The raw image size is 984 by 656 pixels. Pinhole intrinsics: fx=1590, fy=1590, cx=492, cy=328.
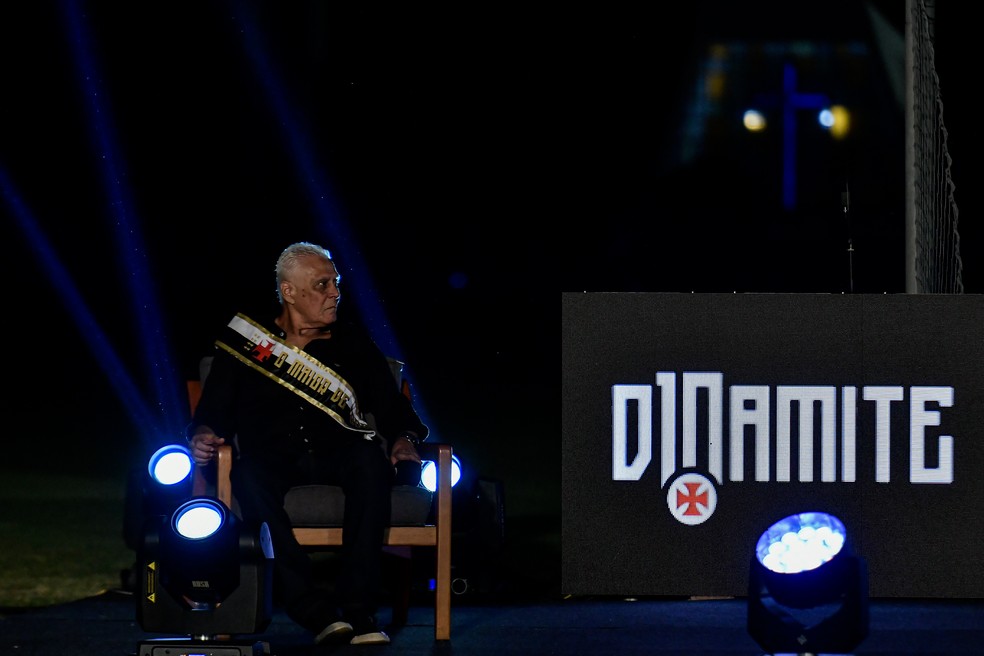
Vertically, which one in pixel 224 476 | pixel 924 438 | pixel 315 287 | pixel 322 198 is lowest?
pixel 224 476

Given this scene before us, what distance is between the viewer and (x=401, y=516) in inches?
164

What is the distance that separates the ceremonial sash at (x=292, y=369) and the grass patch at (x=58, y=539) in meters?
1.12

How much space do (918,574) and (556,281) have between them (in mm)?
19744

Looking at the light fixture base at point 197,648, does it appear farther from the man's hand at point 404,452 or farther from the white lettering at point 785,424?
the white lettering at point 785,424

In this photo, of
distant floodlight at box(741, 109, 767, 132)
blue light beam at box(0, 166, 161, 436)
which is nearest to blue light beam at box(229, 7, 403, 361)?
blue light beam at box(0, 166, 161, 436)

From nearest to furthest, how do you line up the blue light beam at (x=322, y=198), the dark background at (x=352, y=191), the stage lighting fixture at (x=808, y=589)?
the stage lighting fixture at (x=808, y=589) < the blue light beam at (x=322, y=198) < the dark background at (x=352, y=191)

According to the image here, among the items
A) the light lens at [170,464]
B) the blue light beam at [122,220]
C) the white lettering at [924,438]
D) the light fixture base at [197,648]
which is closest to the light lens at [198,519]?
the light fixture base at [197,648]

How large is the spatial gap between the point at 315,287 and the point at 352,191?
1781cm

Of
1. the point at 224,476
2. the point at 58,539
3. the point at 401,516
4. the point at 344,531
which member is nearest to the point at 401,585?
the point at 401,516

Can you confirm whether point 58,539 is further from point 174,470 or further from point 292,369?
point 292,369

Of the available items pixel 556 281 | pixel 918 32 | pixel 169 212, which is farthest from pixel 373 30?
pixel 918 32

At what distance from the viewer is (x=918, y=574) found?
4.56 meters

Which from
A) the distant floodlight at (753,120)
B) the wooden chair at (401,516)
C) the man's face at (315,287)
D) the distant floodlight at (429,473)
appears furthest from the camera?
the distant floodlight at (753,120)

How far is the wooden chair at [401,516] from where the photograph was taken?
4066 mm
